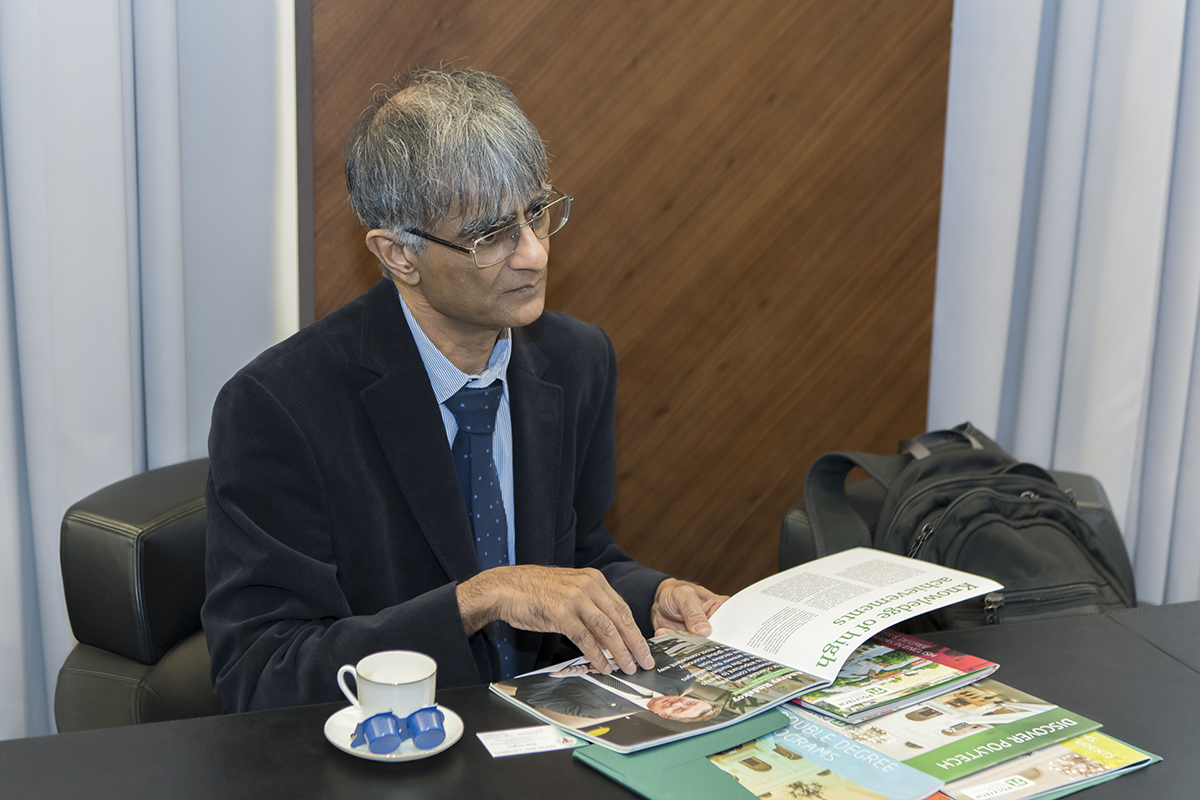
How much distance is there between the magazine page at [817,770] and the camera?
0.89 meters

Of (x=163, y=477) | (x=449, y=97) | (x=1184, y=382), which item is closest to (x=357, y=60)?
(x=449, y=97)

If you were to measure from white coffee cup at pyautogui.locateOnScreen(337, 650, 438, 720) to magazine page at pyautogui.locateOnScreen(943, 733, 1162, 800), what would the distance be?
49cm

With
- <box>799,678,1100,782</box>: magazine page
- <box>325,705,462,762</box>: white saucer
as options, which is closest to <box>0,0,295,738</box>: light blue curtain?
<box>325,705,462,762</box>: white saucer

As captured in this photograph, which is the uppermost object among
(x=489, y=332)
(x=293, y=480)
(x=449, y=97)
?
(x=449, y=97)

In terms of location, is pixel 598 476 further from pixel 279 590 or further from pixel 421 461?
pixel 279 590

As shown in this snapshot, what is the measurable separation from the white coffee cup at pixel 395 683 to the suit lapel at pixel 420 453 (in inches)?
16.5

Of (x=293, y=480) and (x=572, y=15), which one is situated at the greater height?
(x=572, y=15)

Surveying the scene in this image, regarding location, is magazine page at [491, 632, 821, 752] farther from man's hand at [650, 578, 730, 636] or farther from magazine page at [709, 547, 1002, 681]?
man's hand at [650, 578, 730, 636]

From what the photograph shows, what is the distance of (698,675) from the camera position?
3.63 feet

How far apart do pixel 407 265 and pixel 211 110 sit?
2.58 feet

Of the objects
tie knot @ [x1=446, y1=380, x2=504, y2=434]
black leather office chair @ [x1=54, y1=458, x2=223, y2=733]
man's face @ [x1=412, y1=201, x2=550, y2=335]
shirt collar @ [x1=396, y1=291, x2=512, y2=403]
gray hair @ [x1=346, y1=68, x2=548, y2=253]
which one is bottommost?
black leather office chair @ [x1=54, y1=458, x2=223, y2=733]

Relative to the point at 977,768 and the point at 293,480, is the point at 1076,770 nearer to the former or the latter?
the point at 977,768

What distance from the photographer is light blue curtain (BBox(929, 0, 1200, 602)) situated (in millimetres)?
2381

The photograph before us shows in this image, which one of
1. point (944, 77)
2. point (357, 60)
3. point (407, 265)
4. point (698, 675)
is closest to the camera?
point (698, 675)
